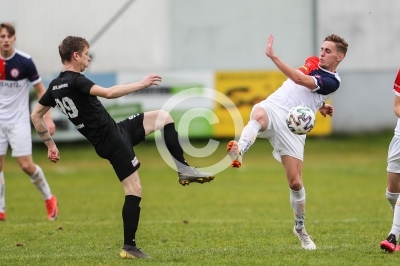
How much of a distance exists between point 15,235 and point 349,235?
477 cm

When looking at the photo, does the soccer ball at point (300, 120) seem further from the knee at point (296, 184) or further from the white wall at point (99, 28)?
the white wall at point (99, 28)

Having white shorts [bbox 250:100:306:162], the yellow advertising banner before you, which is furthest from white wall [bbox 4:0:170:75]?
white shorts [bbox 250:100:306:162]

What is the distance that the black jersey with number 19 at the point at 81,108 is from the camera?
28.4 ft

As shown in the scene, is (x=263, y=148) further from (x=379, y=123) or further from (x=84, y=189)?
(x=84, y=189)

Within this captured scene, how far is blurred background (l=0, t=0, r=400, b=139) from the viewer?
27.3 metres

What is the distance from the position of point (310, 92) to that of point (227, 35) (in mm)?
18763

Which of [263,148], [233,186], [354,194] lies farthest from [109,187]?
[263,148]

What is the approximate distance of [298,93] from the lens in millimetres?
9578

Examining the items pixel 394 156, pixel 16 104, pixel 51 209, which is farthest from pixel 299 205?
pixel 16 104

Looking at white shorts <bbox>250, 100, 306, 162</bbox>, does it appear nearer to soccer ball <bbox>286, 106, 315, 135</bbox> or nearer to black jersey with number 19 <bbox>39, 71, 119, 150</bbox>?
soccer ball <bbox>286, 106, 315, 135</bbox>

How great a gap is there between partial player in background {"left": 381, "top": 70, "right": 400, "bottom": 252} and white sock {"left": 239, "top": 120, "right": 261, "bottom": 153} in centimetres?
168

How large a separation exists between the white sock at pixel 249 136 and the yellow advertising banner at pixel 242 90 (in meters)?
16.0

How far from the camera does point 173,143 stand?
9414mm

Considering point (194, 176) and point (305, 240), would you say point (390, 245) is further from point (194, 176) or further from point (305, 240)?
point (194, 176)
